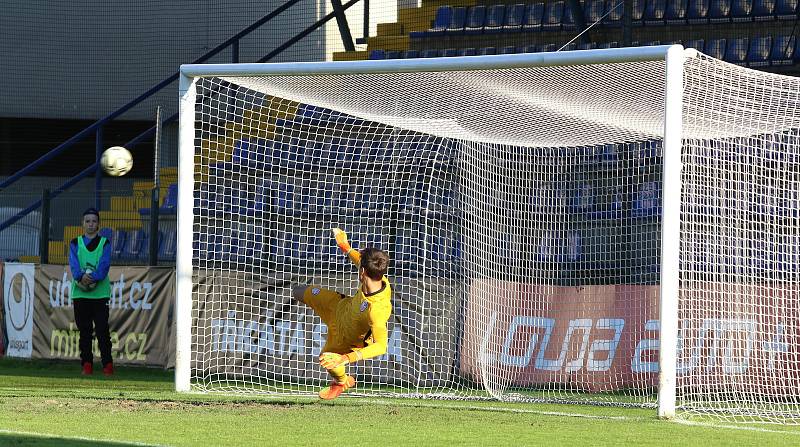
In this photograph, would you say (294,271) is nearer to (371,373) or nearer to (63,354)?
(371,373)

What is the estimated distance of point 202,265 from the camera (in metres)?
12.0

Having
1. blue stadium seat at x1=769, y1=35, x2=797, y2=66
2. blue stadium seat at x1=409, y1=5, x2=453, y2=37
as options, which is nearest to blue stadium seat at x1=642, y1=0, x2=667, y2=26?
blue stadium seat at x1=769, y1=35, x2=797, y2=66

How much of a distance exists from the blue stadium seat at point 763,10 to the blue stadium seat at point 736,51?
1.35 ft

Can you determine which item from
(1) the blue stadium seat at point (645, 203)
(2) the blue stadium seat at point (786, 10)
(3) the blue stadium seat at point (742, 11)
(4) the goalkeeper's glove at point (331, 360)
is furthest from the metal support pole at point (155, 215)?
(2) the blue stadium seat at point (786, 10)

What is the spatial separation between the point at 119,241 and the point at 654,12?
7735 mm

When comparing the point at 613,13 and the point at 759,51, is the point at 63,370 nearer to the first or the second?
the point at 613,13

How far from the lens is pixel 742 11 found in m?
15.8

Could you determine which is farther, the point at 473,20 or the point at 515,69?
the point at 473,20

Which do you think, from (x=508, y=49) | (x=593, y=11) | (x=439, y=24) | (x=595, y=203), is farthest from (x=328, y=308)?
(x=439, y=24)

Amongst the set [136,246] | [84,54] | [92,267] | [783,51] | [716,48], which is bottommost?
[92,267]

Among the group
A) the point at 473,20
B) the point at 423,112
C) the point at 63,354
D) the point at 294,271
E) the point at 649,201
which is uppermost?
the point at 473,20

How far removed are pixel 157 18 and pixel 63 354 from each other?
34.3 ft

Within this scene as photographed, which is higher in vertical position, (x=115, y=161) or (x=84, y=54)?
(x=84, y=54)

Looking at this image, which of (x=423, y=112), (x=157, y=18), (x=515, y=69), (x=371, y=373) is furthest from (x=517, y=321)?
(x=157, y=18)
